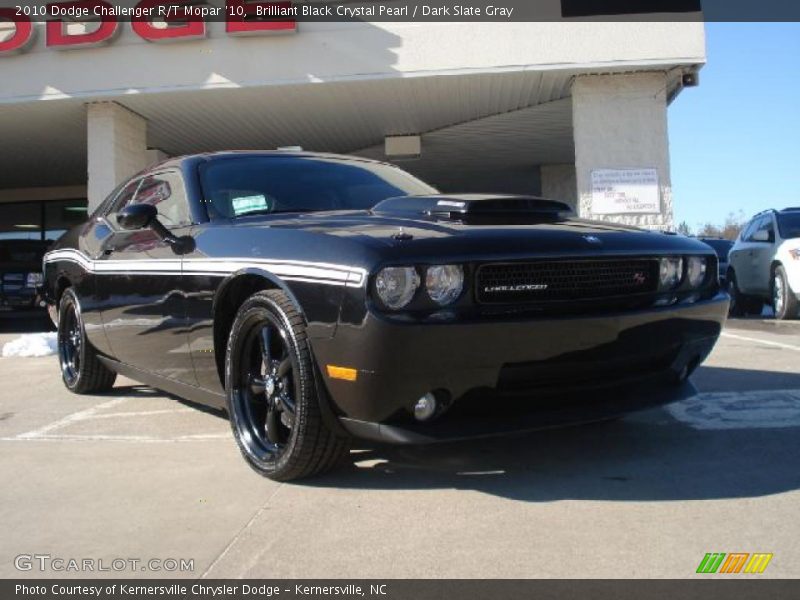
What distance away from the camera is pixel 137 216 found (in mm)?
3531

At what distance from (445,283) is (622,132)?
29.4ft

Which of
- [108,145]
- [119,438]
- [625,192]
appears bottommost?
[119,438]

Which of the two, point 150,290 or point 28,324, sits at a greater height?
point 150,290

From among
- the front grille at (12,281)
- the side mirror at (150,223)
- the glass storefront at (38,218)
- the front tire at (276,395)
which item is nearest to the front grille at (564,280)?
the front tire at (276,395)

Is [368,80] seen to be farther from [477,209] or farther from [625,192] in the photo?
[477,209]

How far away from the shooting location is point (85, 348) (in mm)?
4816

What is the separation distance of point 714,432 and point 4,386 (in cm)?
505

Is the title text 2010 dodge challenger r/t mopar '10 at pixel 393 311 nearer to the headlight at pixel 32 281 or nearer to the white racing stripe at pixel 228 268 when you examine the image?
the white racing stripe at pixel 228 268

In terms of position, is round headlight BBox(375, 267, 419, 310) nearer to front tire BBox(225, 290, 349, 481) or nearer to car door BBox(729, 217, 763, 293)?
front tire BBox(225, 290, 349, 481)

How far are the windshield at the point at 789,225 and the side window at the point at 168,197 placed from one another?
849 centimetres

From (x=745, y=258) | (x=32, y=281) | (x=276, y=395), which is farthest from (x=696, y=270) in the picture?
(x=32, y=281)

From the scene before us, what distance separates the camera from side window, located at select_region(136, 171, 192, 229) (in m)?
3.80

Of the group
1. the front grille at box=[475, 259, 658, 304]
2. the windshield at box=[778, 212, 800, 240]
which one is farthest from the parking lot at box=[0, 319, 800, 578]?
the windshield at box=[778, 212, 800, 240]
